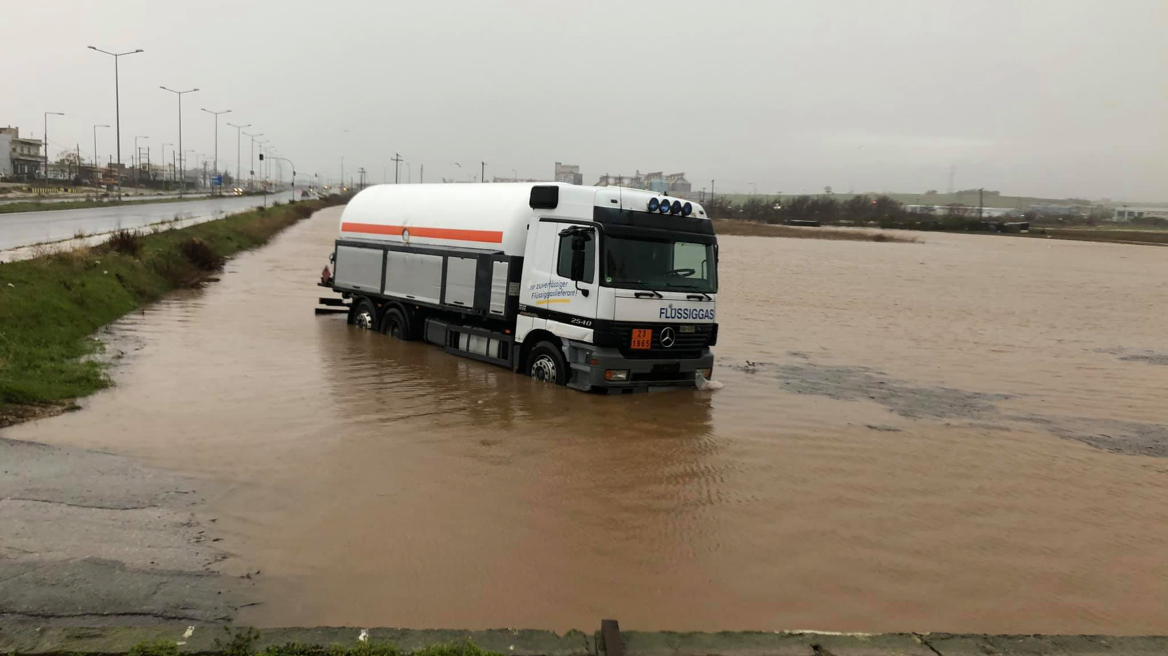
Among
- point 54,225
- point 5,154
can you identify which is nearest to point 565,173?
point 54,225

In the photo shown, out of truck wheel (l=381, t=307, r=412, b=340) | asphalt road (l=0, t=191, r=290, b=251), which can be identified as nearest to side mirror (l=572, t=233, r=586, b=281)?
truck wheel (l=381, t=307, r=412, b=340)

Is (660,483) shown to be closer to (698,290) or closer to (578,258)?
(578,258)

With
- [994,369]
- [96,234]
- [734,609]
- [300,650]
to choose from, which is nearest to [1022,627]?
[734,609]

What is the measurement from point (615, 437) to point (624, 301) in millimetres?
2158

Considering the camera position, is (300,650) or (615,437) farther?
(615,437)

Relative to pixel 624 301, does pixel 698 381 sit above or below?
below

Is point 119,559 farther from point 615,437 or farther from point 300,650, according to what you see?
point 615,437

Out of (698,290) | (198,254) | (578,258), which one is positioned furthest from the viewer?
(198,254)

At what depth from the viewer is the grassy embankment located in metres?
10.5

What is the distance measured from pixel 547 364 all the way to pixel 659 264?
7.49 feet

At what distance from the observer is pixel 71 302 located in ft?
53.6

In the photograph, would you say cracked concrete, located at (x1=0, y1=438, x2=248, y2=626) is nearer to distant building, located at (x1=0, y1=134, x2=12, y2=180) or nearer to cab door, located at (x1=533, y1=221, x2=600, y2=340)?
cab door, located at (x1=533, y1=221, x2=600, y2=340)

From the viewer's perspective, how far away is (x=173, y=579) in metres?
5.56

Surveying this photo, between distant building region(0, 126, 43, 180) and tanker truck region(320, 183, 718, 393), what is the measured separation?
109999mm
